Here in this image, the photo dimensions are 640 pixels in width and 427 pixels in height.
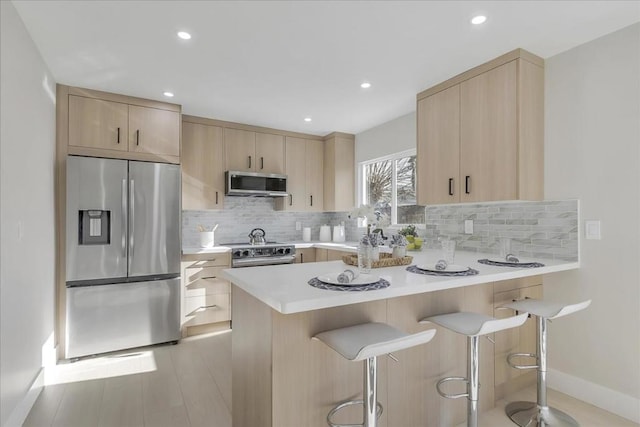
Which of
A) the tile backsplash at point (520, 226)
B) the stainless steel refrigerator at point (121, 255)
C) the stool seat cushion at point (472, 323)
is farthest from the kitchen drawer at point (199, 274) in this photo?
the stool seat cushion at point (472, 323)

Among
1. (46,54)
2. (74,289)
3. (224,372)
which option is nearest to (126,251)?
(74,289)

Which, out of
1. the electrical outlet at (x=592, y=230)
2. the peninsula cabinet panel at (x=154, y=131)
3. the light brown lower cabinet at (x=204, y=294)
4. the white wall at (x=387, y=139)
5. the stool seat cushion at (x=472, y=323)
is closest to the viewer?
the stool seat cushion at (x=472, y=323)

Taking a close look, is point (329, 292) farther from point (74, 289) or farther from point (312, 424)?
point (74, 289)

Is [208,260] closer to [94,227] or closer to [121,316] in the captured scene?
[121,316]

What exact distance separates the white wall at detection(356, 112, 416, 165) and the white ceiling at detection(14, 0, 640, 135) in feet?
1.88

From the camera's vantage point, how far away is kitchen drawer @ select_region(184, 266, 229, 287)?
3496mm

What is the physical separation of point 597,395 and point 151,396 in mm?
2989

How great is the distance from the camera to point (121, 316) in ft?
10.2

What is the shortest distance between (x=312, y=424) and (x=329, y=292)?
2.10ft

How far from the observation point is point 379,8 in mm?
1890

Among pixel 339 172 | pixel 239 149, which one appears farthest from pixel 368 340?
pixel 339 172

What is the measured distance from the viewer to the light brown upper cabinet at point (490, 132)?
2.38m

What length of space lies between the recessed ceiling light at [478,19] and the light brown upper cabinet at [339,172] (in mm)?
2663

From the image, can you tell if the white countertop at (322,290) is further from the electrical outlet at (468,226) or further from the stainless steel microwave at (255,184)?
the stainless steel microwave at (255,184)
